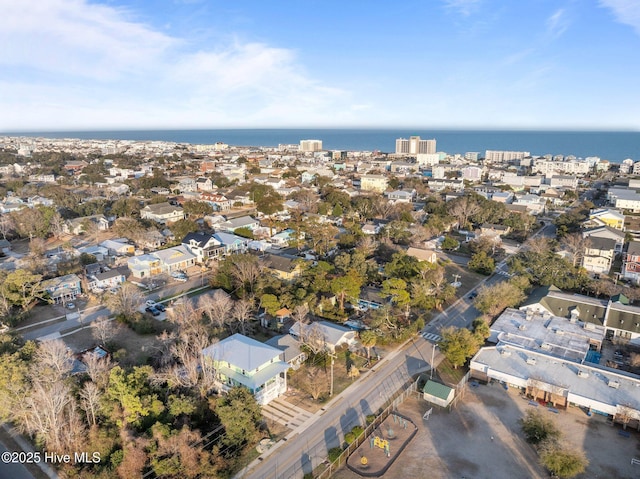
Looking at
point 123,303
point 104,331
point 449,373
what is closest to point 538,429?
point 449,373

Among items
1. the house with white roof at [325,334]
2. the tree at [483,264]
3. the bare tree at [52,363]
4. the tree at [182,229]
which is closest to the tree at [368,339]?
the house with white roof at [325,334]

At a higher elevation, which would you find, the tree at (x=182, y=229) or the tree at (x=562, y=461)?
the tree at (x=182, y=229)

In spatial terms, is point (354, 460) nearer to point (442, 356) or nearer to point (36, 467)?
point (442, 356)

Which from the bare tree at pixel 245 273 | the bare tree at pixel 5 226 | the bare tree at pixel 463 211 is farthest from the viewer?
the bare tree at pixel 463 211

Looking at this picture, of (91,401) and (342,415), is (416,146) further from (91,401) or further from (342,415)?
(91,401)

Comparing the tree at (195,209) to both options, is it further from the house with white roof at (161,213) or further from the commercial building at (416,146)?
the commercial building at (416,146)

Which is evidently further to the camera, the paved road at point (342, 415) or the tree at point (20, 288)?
the tree at point (20, 288)
